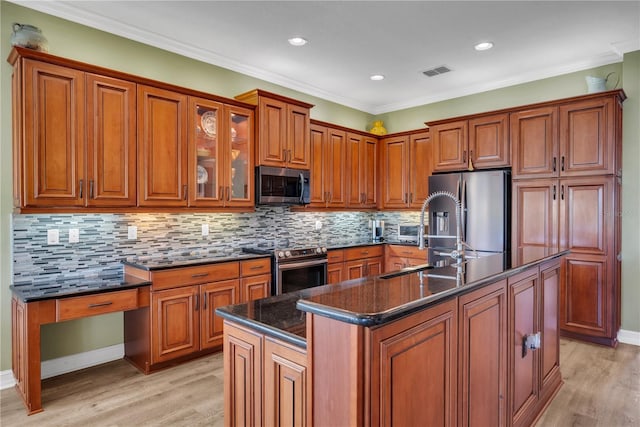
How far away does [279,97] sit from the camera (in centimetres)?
420

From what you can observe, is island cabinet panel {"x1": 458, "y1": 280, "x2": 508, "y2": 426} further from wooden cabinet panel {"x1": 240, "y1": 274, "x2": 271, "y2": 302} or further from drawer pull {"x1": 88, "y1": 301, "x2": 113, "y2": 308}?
drawer pull {"x1": 88, "y1": 301, "x2": 113, "y2": 308}

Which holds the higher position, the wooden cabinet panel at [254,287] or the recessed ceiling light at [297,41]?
the recessed ceiling light at [297,41]

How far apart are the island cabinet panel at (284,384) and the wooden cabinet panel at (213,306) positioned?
2.00 m

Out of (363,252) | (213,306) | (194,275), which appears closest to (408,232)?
(363,252)

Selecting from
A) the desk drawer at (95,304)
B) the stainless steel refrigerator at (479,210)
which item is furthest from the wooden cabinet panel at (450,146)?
the desk drawer at (95,304)

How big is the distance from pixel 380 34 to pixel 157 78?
221cm

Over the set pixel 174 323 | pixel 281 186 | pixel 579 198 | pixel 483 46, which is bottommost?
pixel 174 323

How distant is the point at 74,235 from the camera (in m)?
3.15

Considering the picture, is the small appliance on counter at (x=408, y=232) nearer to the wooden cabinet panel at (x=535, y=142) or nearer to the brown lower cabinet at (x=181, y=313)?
the wooden cabinet panel at (x=535, y=142)

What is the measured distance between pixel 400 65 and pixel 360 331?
396 cm

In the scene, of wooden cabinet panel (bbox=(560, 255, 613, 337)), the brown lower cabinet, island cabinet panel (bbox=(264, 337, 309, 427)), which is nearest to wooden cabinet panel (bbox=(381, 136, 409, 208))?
wooden cabinet panel (bbox=(560, 255, 613, 337))

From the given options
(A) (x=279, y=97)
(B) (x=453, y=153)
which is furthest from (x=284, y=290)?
(B) (x=453, y=153)

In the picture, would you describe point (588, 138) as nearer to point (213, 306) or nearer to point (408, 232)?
point (408, 232)

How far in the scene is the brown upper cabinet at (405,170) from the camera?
530 cm
